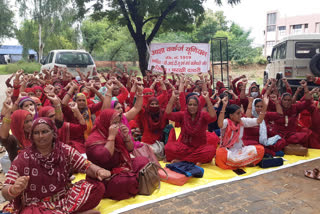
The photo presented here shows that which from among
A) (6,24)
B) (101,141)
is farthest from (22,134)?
(6,24)

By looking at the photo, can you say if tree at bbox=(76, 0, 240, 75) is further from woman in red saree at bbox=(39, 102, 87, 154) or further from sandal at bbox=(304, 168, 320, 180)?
sandal at bbox=(304, 168, 320, 180)

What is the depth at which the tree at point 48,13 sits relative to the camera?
2323cm

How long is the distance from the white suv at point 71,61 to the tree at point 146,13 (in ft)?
7.54

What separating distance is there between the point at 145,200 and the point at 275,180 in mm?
1725

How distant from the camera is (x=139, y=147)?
12.4 feet

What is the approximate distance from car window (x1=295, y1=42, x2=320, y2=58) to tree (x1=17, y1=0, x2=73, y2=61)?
21262mm

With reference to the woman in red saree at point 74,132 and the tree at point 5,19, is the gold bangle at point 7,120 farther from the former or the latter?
the tree at point 5,19

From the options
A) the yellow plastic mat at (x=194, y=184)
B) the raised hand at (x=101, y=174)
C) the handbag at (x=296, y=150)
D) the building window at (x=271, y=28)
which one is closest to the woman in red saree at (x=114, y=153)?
the yellow plastic mat at (x=194, y=184)

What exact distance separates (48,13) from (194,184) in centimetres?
2454

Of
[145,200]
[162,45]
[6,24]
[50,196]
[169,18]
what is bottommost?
[145,200]

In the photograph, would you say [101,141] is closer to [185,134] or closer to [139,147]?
[139,147]

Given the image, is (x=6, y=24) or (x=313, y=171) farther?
(x=6, y=24)

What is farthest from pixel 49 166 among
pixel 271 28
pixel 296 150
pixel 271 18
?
pixel 271 18

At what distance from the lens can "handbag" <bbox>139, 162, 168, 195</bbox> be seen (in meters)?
3.11
